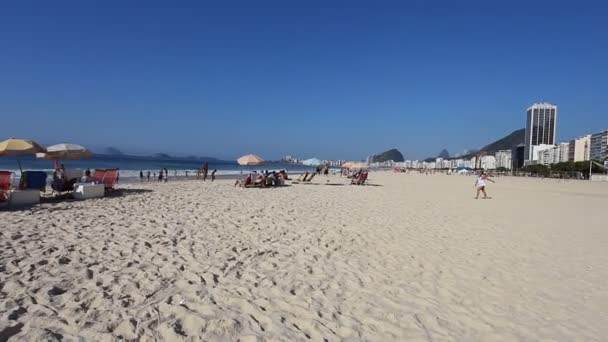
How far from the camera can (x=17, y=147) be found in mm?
9078

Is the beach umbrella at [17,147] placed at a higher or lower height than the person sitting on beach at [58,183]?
higher

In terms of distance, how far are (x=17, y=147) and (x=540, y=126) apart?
170m

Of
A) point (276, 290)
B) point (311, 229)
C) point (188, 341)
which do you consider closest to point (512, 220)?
point (311, 229)

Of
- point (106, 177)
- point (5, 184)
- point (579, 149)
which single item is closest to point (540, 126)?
point (579, 149)

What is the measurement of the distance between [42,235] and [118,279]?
2633 mm

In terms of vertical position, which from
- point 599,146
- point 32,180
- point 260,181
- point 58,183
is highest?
point 599,146

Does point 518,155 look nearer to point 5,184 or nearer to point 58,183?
point 58,183

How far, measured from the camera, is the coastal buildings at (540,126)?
456 ft

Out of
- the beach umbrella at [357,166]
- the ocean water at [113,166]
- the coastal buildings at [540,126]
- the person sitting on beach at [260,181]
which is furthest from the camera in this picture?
the coastal buildings at [540,126]

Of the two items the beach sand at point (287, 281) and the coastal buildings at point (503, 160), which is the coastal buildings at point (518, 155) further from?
the beach sand at point (287, 281)

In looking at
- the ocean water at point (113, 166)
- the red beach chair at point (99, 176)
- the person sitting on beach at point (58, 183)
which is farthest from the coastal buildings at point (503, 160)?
the person sitting on beach at point (58, 183)

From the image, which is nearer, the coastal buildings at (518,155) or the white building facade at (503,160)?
the coastal buildings at (518,155)

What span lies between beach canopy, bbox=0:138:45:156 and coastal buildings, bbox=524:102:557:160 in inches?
6403

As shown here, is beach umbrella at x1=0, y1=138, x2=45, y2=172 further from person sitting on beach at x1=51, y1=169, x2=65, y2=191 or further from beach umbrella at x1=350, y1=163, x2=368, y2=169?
beach umbrella at x1=350, y1=163, x2=368, y2=169
